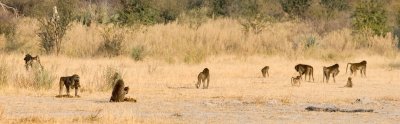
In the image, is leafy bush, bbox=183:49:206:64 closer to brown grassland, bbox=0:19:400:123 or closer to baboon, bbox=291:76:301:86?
brown grassland, bbox=0:19:400:123

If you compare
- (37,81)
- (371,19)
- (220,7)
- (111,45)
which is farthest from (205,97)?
(220,7)

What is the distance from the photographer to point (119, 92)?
1647 centimetres

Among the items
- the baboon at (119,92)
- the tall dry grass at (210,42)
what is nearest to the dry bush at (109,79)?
the baboon at (119,92)

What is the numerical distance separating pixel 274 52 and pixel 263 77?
9.27 m

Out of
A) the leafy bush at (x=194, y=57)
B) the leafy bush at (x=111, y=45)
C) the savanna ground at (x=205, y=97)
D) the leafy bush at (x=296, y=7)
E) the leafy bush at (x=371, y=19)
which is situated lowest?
the savanna ground at (x=205, y=97)

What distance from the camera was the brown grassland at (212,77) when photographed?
14625mm

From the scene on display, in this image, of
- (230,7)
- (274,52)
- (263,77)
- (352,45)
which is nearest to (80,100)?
(263,77)

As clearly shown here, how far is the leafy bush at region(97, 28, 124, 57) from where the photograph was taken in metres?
33.4

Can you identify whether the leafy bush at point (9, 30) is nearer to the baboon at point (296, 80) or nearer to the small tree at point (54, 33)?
the small tree at point (54, 33)

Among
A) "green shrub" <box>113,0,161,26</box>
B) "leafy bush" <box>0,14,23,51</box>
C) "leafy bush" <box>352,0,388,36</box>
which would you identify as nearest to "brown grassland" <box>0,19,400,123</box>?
"leafy bush" <box>0,14,23,51</box>

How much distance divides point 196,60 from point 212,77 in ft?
16.5

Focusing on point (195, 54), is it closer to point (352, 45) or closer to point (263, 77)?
point (263, 77)

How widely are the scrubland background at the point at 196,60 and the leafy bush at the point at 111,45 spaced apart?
5 centimetres

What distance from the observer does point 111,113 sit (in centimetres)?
1352
